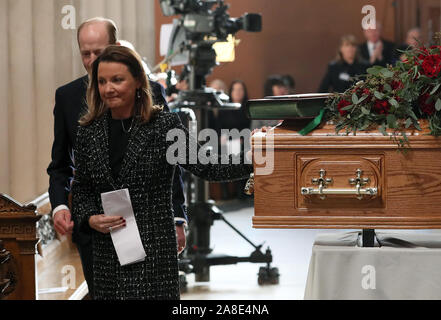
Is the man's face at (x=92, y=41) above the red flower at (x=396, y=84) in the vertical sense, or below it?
above

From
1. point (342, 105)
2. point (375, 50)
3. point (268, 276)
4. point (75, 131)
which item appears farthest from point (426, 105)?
point (375, 50)

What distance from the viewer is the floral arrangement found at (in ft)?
7.22

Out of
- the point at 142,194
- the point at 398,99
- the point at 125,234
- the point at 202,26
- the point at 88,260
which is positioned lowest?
the point at 88,260

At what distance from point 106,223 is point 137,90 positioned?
43cm

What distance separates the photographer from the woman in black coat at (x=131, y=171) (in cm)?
265

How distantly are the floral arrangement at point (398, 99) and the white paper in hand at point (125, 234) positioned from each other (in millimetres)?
712

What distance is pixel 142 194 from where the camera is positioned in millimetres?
2654

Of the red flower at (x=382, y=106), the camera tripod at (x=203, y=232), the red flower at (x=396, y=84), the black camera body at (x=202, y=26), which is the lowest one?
the camera tripod at (x=203, y=232)

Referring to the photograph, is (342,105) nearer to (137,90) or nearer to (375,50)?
(137,90)

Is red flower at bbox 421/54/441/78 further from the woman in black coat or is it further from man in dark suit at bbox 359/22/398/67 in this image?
man in dark suit at bbox 359/22/398/67

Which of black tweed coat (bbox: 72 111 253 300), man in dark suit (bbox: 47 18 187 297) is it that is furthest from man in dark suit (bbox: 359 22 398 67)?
black tweed coat (bbox: 72 111 253 300)

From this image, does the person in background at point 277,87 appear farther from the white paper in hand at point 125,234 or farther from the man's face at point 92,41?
the white paper in hand at point 125,234

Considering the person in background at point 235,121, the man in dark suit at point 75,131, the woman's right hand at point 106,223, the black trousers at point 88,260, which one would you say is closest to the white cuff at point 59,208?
the man in dark suit at point 75,131

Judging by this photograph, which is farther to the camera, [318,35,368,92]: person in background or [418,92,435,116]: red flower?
[318,35,368,92]: person in background
